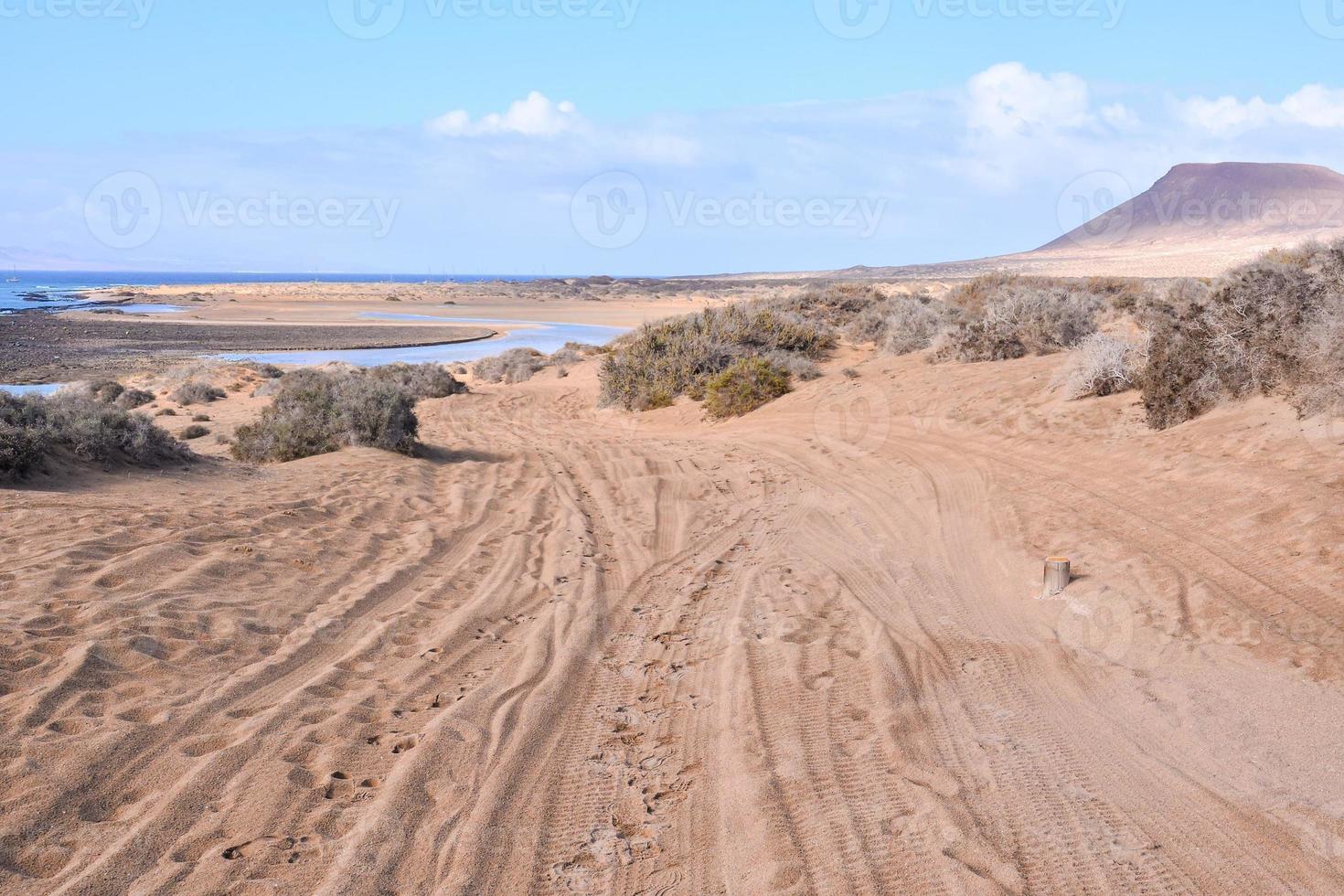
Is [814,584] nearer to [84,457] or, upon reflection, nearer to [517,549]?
[517,549]

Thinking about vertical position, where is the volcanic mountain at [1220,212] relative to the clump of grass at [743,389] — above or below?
above

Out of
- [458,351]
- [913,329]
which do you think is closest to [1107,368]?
[913,329]

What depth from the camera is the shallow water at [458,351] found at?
3469cm

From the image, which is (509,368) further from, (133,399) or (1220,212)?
(1220,212)

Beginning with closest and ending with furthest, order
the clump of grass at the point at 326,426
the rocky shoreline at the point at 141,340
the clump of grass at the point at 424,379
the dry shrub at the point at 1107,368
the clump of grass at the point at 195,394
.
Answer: the dry shrub at the point at 1107,368 → the clump of grass at the point at 326,426 → the clump of grass at the point at 195,394 → the clump of grass at the point at 424,379 → the rocky shoreline at the point at 141,340

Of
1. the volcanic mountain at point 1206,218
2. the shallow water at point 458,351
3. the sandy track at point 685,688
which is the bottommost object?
the sandy track at point 685,688

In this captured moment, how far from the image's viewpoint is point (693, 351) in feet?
69.4

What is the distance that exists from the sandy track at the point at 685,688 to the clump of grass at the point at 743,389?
836cm

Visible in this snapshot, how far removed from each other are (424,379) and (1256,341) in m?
19.1

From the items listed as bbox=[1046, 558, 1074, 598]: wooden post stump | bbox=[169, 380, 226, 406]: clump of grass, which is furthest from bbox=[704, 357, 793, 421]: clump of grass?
bbox=[169, 380, 226, 406]: clump of grass

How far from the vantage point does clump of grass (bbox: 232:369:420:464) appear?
12.6m

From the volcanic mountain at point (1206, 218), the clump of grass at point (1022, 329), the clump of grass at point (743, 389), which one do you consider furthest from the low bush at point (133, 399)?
the volcanic mountain at point (1206, 218)

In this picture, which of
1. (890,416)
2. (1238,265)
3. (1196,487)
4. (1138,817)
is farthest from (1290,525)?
(890,416)

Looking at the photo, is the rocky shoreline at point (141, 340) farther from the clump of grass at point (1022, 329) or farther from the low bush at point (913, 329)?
the clump of grass at point (1022, 329)
